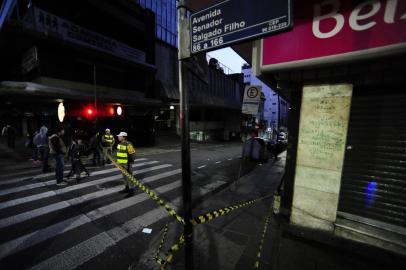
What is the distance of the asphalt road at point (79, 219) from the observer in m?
3.78

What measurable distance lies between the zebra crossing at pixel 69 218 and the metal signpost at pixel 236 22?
4181 mm

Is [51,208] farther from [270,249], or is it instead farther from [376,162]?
[376,162]

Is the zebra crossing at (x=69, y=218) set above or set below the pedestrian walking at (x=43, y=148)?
below

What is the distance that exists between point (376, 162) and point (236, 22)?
158 inches

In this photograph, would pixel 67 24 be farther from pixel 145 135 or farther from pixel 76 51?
pixel 145 135

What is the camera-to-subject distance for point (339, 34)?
3488mm

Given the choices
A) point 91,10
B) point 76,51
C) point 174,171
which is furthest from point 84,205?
point 91,10

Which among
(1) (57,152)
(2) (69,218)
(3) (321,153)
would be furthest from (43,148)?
(3) (321,153)

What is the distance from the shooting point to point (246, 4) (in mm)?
1985

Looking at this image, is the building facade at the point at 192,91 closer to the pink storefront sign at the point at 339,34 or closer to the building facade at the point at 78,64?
the building facade at the point at 78,64

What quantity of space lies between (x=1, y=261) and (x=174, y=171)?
7.17 metres

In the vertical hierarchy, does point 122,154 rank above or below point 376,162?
below

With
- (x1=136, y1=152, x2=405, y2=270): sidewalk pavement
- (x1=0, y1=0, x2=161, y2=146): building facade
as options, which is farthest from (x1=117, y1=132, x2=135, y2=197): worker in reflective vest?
(x1=0, y1=0, x2=161, y2=146): building facade

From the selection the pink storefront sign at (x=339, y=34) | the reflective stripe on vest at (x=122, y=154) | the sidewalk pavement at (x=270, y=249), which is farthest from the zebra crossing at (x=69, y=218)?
the pink storefront sign at (x=339, y=34)
